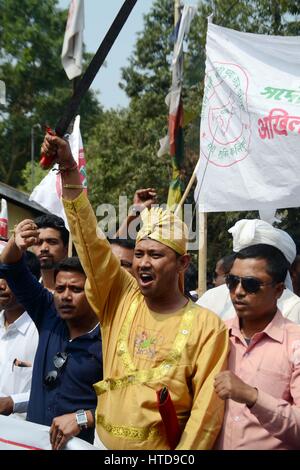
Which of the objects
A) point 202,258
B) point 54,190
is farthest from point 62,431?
point 54,190

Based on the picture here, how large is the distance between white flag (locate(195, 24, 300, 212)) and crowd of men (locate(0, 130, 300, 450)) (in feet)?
8.27

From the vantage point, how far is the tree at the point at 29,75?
114ft

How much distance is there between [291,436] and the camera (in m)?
3.07

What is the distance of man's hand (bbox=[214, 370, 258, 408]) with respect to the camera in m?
2.99

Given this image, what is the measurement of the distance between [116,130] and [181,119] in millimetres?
13965

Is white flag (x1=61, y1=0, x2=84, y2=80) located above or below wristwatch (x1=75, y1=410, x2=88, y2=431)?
above

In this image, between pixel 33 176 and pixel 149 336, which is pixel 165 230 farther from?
pixel 33 176

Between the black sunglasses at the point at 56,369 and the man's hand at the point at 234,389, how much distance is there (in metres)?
1.14

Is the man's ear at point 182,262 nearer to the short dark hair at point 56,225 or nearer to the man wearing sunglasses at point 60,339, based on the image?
the man wearing sunglasses at point 60,339

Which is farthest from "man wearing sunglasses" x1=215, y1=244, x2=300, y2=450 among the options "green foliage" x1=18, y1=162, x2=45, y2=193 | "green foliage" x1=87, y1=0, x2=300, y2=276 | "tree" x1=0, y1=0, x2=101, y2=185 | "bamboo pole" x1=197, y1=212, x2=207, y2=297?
"tree" x1=0, y1=0, x2=101, y2=185

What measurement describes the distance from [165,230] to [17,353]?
1.62 meters

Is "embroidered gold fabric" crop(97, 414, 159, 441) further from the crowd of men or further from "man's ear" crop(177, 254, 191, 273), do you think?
"man's ear" crop(177, 254, 191, 273)

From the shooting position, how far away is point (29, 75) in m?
35.7

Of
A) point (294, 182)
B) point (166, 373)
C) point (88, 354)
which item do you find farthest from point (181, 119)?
point (166, 373)
